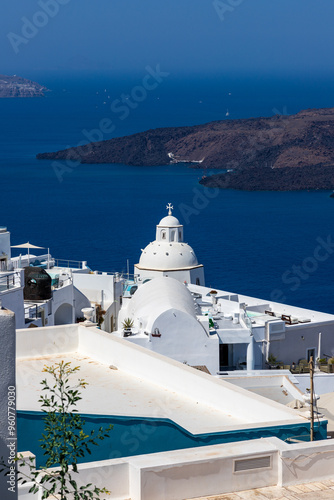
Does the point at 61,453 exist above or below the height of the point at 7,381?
below

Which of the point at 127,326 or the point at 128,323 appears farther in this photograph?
the point at 128,323

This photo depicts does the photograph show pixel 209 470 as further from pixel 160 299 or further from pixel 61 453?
pixel 160 299

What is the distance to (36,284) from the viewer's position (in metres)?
29.0

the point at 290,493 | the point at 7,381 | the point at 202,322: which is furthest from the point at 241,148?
the point at 7,381

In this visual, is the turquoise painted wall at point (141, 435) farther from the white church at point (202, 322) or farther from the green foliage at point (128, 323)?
the green foliage at point (128, 323)

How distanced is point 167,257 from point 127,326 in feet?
38.5

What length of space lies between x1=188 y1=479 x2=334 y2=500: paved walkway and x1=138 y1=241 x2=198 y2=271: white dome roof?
100.0 ft

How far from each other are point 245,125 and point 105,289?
163 m

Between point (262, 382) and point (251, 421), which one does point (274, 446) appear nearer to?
point (251, 421)

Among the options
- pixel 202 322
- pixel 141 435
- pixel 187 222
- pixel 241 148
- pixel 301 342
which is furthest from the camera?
pixel 241 148

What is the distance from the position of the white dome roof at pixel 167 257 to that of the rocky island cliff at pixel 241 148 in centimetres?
11209

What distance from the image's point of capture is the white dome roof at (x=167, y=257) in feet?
127

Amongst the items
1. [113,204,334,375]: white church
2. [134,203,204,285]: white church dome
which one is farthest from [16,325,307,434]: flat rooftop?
[134,203,204,285]: white church dome

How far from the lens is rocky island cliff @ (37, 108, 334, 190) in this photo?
16300 centimetres
